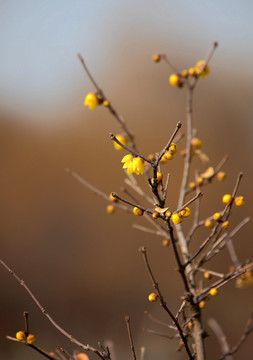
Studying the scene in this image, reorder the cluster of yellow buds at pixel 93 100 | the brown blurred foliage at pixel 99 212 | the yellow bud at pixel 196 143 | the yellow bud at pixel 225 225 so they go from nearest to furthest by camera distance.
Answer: the yellow bud at pixel 225 225, the cluster of yellow buds at pixel 93 100, the yellow bud at pixel 196 143, the brown blurred foliage at pixel 99 212

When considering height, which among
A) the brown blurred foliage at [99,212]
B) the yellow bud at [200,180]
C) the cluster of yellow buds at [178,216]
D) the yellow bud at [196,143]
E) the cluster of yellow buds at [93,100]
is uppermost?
the brown blurred foliage at [99,212]

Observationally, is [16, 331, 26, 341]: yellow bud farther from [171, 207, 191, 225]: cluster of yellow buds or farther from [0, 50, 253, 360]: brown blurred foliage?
[0, 50, 253, 360]: brown blurred foliage

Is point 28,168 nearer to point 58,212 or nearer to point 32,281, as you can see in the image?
point 58,212

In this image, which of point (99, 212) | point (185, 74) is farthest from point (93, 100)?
point (99, 212)

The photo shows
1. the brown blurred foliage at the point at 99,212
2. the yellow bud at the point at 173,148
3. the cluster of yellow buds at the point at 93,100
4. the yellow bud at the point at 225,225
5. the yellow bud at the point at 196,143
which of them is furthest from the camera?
the brown blurred foliage at the point at 99,212

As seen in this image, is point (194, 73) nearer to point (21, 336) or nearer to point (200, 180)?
point (200, 180)

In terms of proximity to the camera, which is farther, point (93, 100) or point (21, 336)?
point (93, 100)

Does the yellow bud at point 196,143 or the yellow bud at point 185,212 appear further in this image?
the yellow bud at point 196,143

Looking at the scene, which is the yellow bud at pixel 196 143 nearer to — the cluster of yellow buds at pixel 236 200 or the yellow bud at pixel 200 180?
the yellow bud at pixel 200 180

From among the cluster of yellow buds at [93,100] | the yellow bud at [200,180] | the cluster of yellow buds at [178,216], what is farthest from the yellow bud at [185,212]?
the cluster of yellow buds at [93,100]

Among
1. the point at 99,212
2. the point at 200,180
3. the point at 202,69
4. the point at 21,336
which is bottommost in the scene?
the point at 21,336

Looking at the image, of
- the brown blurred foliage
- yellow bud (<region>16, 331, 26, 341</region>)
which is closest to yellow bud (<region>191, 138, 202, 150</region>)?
yellow bud (<region>16, 331, 26, 341</region>)

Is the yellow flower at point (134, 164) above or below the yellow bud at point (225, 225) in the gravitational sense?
above
